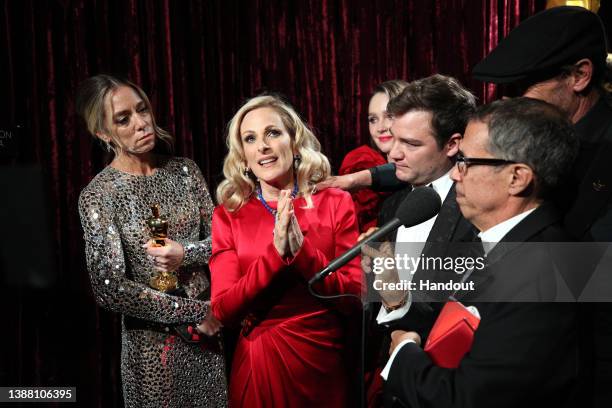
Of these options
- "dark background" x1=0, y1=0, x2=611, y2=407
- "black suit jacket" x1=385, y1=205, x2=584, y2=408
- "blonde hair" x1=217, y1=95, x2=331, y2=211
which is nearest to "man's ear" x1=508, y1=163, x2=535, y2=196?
"black suit jacket" x1=385, y1=205, x2=584, y2=408

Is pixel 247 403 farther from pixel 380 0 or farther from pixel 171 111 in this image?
pixel 380 0

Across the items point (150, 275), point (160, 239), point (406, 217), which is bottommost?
point (150, 275)

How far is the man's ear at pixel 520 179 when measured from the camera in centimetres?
135

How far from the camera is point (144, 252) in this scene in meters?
2.52

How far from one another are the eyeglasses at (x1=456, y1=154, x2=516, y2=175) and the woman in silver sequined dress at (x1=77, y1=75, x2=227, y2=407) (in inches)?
51.2

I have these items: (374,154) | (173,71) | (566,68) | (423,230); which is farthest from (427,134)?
(173,71)

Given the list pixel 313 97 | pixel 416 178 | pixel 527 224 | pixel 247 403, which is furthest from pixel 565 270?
pixel 313 97

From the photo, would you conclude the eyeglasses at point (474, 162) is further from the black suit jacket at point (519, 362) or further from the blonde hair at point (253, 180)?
the blonde hair at point (253, 180)

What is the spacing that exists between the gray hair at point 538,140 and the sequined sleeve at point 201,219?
1427mm

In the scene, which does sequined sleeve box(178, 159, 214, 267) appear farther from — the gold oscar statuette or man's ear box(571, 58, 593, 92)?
man's ear box(571, 58, 593, 92)

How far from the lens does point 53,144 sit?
3.11 m

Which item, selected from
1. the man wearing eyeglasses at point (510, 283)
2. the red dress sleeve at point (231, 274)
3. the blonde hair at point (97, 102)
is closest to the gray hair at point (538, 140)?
the man wearing eyeglasses at point (510, 283)

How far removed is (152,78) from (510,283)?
7.67 ft

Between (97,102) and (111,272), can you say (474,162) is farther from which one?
(97,102)
